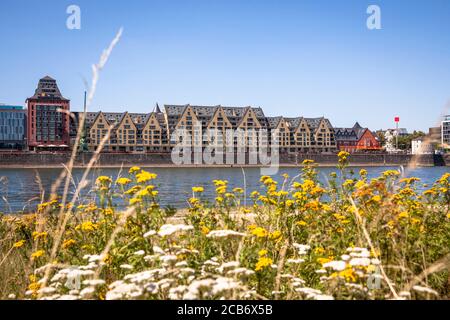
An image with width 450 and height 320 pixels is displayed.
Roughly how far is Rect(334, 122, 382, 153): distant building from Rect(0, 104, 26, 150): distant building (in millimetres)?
73302

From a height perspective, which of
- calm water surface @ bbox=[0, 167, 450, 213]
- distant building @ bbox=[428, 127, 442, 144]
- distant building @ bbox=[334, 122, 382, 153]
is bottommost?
calm water surface @ bbox=[0, 167, 450, 213]

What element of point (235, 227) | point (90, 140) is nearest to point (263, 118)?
point (90, 140)

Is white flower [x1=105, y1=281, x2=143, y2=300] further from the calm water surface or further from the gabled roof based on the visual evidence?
the gabled roof

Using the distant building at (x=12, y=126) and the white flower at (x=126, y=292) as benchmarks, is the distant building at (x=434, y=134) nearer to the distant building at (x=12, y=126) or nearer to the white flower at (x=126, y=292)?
the white flower at (x=126, y=292)

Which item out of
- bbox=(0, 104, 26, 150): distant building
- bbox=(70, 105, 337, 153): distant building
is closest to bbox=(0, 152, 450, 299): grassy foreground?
bbox=(70, 105, 337, 153): distant building

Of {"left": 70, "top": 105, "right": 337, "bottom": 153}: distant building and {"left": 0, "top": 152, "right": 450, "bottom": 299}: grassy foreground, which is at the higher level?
{"left": 70, "top": 105, "right": 337, "bottom": 153}: distant building

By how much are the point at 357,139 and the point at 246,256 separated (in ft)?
343

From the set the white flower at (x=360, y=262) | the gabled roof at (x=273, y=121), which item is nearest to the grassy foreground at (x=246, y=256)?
the white flower at (x=360, y=262)

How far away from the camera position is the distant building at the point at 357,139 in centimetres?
10131

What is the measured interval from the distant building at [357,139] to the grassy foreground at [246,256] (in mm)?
100546

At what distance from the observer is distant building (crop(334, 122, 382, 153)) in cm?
10131
